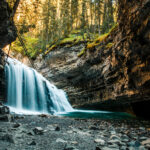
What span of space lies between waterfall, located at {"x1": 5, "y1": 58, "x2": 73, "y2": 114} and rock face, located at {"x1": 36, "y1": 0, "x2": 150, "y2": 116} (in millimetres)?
3711

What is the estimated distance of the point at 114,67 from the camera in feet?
37.0

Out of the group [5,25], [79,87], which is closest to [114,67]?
[79,87]

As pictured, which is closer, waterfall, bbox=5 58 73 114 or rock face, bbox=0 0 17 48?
rock face, bbox=0 0 17 48

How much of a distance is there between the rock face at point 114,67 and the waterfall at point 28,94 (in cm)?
371

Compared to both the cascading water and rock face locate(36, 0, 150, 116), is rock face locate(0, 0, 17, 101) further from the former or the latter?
rock face locate(36, 0, 150, 116)

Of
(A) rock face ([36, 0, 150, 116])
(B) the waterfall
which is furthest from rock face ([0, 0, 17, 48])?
(A) rock face ([36, 0, 150, 116])

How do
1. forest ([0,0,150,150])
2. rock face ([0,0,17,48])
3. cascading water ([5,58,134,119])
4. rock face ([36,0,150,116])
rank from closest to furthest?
forest ([0,0,150,150]) < rock face ([36,0,150,116]) < rock face ([0,0,17,48]) < cascading water ([5,58,134,119])

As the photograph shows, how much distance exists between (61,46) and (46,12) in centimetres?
1644

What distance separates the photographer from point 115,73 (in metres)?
11.5

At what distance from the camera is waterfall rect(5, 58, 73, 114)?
1252 centimetres

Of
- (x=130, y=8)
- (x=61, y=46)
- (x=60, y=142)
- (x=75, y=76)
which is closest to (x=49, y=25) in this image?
(x=61, y=46)

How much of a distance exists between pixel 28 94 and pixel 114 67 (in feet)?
31.7

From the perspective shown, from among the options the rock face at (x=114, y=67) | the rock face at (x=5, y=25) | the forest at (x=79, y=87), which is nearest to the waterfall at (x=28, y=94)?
the forest at (x=79, y=87)

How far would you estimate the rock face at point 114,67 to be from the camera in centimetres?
679
